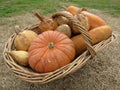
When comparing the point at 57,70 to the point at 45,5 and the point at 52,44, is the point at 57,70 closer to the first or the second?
the point at 52,44

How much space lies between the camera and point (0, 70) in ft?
9.85

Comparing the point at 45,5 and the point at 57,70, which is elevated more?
the point at 57,70

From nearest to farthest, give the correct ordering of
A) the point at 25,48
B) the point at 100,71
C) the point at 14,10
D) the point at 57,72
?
the point at 57,72, the point at 25,48, the point at 100,71, the point at 14,10

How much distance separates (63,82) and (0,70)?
2.42 feet

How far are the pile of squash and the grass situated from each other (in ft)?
7.05

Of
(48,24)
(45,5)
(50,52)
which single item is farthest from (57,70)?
(45,5)

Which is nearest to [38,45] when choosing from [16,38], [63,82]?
→ [16,38]

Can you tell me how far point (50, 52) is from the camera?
2229mm

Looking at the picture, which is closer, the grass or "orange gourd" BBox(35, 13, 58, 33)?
"orange gourd" BBox(35, 13, 58, 33)

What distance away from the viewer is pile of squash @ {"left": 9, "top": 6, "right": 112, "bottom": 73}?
2209mm

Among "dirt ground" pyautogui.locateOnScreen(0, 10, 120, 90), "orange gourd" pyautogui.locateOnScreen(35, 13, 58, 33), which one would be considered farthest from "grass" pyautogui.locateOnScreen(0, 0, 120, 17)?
"orange gourd" pyautogui.locateOnScreen(35, 13, 58, 33)

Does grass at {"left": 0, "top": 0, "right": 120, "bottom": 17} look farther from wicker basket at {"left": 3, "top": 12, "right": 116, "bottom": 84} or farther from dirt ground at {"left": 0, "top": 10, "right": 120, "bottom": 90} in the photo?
wicker basket at {"left": 3, "top": 12, "right": 116, "bottom": 84}

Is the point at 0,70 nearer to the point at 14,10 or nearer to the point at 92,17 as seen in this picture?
the point at 92,17

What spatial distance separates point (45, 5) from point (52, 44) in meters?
2.96
